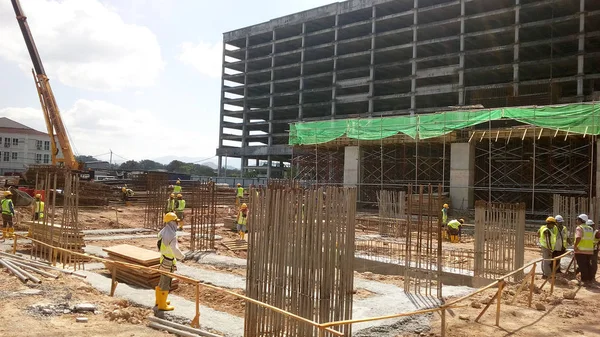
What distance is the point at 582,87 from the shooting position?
3609 cm

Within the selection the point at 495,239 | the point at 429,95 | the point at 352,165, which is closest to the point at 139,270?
the point at 495,239

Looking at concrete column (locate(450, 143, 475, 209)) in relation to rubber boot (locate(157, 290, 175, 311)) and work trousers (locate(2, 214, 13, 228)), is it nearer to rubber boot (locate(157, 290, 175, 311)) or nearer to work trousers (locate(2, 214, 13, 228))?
work trousers (locate(2, 214, 13, 228))

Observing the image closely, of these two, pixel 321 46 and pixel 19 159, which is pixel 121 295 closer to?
pixel 321 46

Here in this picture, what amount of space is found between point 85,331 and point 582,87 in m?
39.6

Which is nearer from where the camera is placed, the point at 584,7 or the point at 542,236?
the point at 542,236

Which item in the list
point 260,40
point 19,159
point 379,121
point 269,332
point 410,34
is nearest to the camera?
point 269,332

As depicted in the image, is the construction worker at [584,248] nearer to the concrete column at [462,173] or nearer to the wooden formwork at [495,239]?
the wooden formwork at [495,239]

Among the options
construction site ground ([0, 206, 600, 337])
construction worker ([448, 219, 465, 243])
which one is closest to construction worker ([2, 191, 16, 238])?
construction site ground ([0, 206, 600, 337])

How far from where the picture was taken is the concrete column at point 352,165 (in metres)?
29.8

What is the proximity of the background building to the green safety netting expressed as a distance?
161 ft

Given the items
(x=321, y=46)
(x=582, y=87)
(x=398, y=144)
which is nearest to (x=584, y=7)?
(x=582, y=87)

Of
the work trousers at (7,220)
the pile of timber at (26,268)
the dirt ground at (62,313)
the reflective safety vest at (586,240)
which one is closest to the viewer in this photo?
the dirt ground at (62,313)

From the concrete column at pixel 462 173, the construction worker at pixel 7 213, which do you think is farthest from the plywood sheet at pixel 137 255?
the concrete column at pixel 462 173

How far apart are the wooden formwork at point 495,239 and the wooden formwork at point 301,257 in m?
5.83
